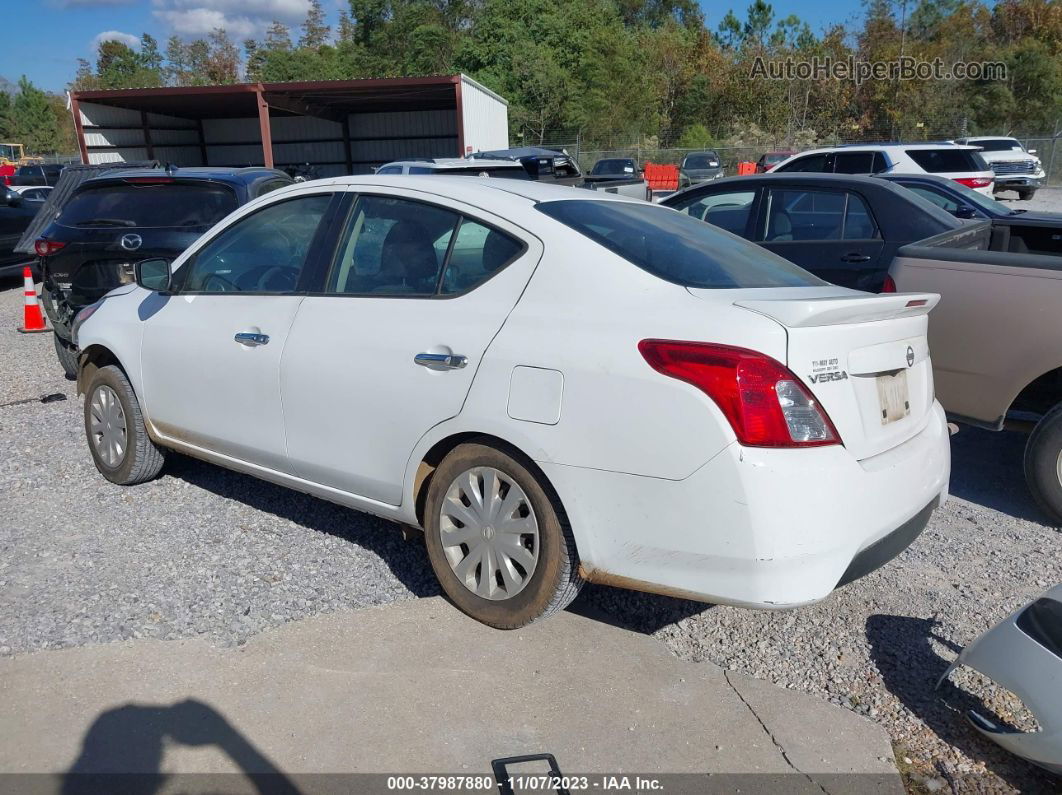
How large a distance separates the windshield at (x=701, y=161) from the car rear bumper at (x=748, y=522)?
32430 millimetres

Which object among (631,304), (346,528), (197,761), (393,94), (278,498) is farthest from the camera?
(393,94)

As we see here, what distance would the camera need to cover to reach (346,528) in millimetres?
4473

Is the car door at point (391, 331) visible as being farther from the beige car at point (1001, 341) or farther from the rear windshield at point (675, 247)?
the beige car at point (1001, 341)

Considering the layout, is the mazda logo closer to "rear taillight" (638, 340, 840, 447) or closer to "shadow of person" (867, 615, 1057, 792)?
"rear taillight" (638, 340, 840, 447)

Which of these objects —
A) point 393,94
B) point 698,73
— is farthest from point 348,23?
point 393,94

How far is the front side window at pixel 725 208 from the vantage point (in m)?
7.42

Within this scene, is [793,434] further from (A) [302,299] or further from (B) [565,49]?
(B) [565,49]

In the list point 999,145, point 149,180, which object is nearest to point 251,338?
point 149,180

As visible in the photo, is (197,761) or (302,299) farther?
(302,299)

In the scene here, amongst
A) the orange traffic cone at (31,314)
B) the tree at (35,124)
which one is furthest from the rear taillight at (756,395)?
the tree at (35,124)

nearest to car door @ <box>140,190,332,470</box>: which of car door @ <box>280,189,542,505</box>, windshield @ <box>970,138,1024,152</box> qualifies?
car door @ <box>280,189,542,505</box>

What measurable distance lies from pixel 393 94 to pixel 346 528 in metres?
22.9

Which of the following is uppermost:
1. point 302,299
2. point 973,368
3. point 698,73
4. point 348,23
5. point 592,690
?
point 348,23

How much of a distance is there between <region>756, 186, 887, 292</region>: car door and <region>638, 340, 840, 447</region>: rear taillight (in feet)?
14.2
